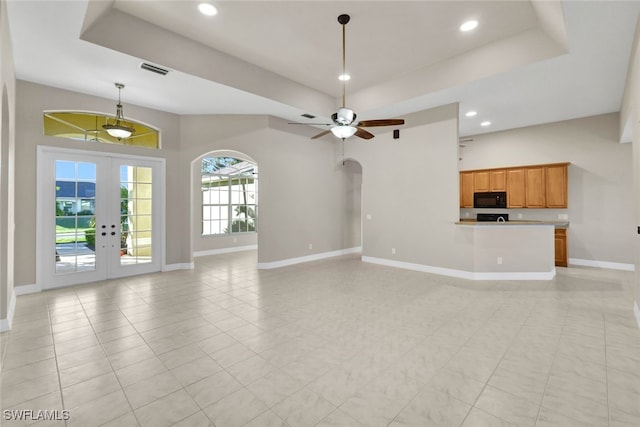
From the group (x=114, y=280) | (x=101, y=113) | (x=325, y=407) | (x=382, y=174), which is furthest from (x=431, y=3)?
(x=114, y=280)

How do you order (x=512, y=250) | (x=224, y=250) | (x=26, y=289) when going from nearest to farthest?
(x=26, y=289) → (x=512, y=250) → (x=224, y=250)

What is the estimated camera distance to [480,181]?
7586 millimetres

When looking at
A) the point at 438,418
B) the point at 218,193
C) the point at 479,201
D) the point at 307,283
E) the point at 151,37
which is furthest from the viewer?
the point at 218,193

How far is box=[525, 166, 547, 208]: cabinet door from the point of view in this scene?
21.8ft

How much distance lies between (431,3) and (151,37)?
362 cm

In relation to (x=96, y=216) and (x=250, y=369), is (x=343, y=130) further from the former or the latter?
(x=96, y=216)

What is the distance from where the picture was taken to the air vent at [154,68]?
394cm

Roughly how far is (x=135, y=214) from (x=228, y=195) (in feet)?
11.8


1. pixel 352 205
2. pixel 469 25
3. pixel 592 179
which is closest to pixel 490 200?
pixel 592 179

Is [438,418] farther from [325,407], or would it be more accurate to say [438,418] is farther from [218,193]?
[218,193]

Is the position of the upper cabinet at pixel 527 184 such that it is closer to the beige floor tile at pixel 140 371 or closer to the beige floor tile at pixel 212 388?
the beige floor tile at pixel 212 388

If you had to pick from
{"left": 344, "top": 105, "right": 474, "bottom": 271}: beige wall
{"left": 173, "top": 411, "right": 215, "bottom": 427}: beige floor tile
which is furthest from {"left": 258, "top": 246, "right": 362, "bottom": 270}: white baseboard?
{"left": 173, "top": 411, "right": 215, "bottom": 427}: beige floor tile

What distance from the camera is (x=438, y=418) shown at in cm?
180

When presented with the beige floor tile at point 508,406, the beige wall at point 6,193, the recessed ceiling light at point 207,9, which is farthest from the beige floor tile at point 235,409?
the recessed ceiling light at point 207,9
